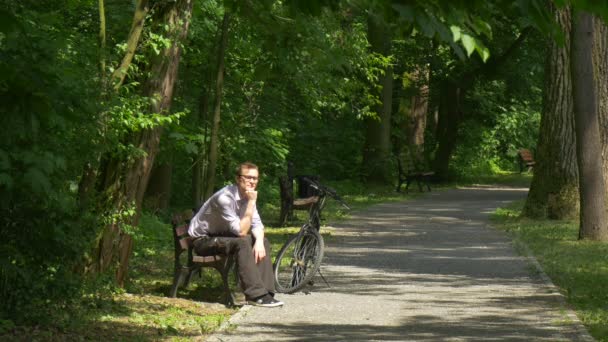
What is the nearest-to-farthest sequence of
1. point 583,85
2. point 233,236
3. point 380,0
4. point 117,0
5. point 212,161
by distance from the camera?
point 380,0 < point 233,236 < point 117,0 < point 212,161 < point 583,85

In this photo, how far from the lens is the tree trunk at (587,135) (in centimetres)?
1784

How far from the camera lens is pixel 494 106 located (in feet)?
145

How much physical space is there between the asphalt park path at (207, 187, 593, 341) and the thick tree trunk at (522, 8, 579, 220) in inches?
94.3

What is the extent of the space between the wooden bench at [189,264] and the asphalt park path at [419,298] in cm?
46

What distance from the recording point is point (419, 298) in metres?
11.9

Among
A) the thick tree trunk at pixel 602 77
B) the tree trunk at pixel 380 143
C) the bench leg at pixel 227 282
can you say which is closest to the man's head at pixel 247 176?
the bench leg at pixel 227 282

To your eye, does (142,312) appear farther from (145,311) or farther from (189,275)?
(189,275)

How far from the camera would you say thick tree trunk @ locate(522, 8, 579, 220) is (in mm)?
22266

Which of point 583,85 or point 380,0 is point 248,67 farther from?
point 380,0

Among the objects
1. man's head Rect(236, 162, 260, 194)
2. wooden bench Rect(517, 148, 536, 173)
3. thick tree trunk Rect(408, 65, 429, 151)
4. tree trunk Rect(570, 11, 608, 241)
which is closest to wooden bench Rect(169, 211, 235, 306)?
man's head Rect(236, 162, 260, 194)

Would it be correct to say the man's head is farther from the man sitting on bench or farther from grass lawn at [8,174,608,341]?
grass lawn at [8,174,608,341]

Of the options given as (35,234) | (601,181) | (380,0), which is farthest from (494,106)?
(380,0)

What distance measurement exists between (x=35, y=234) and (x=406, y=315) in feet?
11.0

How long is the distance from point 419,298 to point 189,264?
2.20 metres
